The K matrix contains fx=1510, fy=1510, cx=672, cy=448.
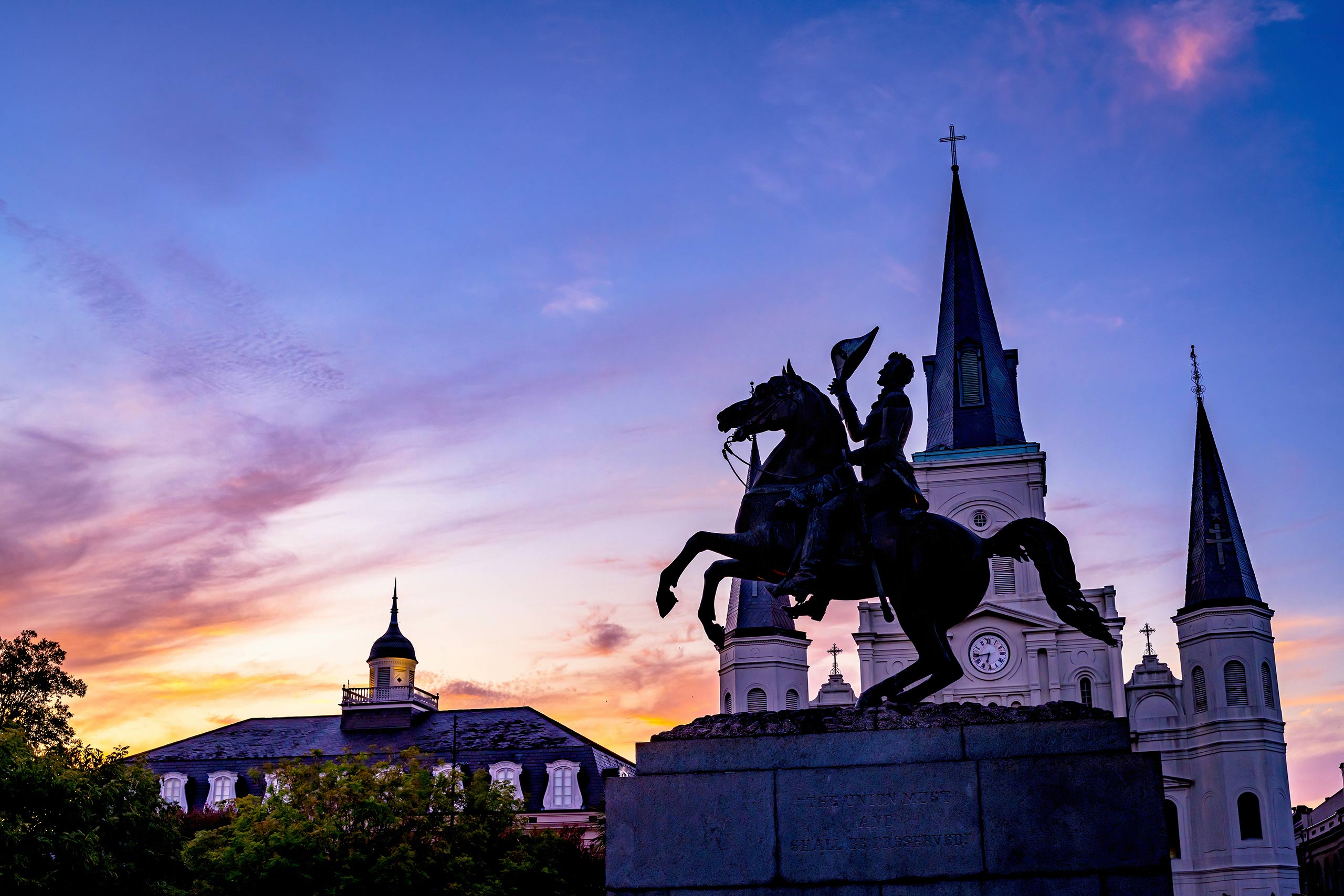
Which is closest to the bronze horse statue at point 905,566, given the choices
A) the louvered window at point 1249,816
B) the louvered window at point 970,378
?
the louvered window at point 1249,816

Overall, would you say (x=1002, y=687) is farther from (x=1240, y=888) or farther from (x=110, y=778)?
(x=110, y=778)

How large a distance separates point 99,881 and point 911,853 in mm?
28346

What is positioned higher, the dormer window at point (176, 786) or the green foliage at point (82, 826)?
the dormer window at point (176, 786)

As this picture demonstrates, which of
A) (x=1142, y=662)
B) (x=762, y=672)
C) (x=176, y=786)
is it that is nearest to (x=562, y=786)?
(x=762, y=672)

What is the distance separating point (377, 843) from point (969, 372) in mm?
56280

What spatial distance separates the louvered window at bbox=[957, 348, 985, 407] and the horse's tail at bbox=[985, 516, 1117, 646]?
250 ft

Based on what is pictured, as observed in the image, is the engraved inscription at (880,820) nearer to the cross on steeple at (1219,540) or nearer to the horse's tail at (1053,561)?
the horse's tail at (1053,561)

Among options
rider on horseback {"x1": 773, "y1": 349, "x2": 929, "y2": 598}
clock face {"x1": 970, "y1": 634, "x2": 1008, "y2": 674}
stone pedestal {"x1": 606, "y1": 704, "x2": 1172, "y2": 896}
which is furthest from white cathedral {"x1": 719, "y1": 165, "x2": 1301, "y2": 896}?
stone pedestal {"x1": 606, "y1": 704, "x2": 1172, "y2": 896}

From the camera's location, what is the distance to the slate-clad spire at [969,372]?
87.5 metres

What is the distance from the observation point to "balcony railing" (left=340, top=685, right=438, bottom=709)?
91.6 m

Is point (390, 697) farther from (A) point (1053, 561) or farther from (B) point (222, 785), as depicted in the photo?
(A) point (1053, 561)

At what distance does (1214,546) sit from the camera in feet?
268

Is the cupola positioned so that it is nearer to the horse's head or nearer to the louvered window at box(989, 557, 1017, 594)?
the louvered window at box(989, 557, 1017, 594)

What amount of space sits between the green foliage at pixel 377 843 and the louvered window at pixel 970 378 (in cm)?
4701
